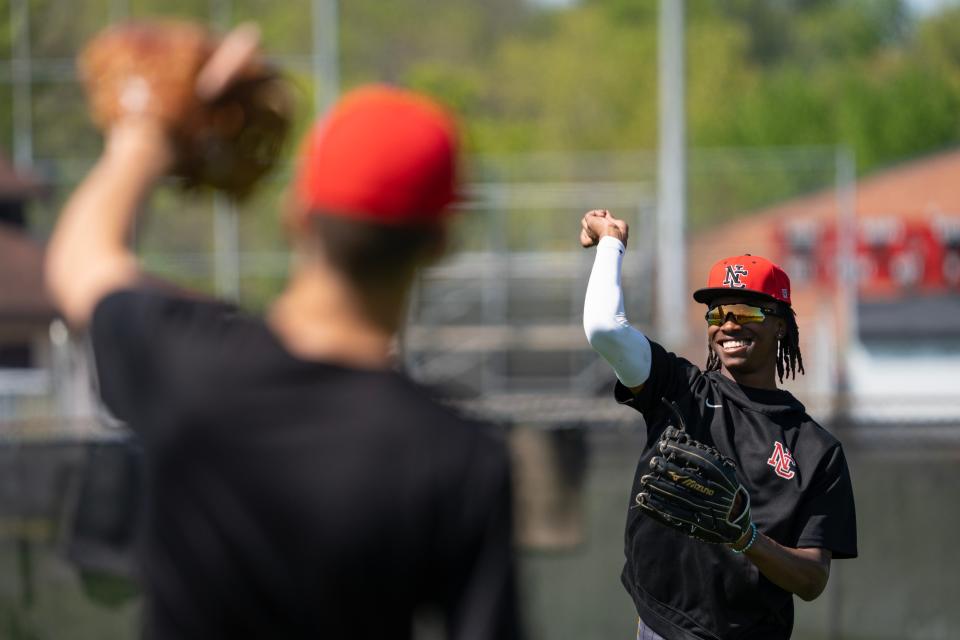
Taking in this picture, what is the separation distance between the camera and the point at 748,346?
400 centimetres

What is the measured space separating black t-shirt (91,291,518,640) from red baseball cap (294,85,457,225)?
0.20 m

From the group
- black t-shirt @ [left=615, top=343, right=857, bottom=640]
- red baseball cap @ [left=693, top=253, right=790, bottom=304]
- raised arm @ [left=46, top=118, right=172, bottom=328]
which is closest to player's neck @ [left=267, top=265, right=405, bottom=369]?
raised arm @ [left=46, top=118, right=172, bottom=328]

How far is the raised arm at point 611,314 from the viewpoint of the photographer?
12.0 feet

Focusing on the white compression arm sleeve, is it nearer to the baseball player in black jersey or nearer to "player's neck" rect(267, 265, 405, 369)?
the baseball player in black jersey

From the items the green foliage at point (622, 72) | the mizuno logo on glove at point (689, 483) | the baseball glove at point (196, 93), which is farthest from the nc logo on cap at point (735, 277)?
the green foliage at point (622, 72)

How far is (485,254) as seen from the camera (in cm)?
2381

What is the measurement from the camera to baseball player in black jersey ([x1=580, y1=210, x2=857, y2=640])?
3750 millimetres

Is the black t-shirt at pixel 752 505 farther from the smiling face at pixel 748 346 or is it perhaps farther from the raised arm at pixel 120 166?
the raised arm at pixel 120 166

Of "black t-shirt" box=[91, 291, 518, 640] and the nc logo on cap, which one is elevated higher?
the nc logo on cap

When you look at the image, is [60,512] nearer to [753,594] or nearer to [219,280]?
[753,594]

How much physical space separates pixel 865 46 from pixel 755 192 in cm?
2449

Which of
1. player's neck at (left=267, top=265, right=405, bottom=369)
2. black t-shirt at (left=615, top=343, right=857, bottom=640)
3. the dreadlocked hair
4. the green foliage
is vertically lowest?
black t-shirt at (left=615, top=343, right=857, bottom=640)

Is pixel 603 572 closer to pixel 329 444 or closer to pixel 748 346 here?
pixel 748 346

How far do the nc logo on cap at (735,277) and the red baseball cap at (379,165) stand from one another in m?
2.27
